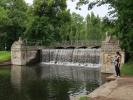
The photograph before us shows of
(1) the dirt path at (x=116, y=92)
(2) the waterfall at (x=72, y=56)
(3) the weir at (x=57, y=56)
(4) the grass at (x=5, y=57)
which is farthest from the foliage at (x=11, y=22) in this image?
(1) the dirt path at (x=116, y=92)

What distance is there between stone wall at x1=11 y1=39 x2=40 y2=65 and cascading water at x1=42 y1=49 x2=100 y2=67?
5.76ft

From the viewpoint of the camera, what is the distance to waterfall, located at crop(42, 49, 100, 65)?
45281 mm

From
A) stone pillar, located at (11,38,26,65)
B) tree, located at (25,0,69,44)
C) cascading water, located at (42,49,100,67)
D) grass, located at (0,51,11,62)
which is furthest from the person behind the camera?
tree, located at (25,0,69,44)

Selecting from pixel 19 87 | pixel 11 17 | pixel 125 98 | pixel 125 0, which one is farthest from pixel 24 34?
pixel 125 98

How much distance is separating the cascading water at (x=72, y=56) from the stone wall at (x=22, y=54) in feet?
5.76

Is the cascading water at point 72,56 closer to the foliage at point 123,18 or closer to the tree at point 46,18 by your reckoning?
the tree at point 46,18

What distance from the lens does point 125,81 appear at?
21047 millimetres

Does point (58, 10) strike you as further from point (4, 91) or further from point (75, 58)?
point (4, 91)

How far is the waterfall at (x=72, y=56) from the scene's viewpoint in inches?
1783

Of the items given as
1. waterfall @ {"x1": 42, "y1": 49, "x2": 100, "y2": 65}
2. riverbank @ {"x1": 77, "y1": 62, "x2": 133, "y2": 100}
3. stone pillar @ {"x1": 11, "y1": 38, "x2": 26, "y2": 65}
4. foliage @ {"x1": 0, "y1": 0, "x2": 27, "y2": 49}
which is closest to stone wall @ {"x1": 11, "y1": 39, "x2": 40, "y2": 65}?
stone pillar @ {"x1": 11, "y1": 38, "x2": 26, "y2": 65}

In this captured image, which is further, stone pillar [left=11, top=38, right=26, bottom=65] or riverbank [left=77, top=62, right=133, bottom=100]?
stone pillar [left=11, top=38, right=26, bottom=65]

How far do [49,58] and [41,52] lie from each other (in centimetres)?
221

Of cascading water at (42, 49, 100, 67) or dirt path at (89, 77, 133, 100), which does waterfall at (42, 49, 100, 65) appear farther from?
dirt path at (89, 77, 133, 100)

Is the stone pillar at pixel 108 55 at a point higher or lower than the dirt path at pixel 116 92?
higher
